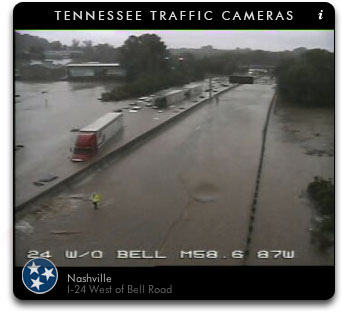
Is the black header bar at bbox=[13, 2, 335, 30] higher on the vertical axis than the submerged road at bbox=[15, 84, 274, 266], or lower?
higher

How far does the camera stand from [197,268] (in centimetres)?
135

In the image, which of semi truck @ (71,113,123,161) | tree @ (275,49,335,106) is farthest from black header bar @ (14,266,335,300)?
semi truck @ (71,113,123,161)

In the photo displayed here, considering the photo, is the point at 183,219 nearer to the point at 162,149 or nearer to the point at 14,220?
the point at 14,220

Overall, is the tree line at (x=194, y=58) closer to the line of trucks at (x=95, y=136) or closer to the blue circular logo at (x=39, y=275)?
the blue circular logo at (x=39, y=275)

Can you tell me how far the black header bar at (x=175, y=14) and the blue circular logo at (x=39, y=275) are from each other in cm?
70

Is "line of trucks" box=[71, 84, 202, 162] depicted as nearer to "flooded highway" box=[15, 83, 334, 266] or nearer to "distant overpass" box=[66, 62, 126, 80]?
"flooded highway" box=[15, 83, 334, 266]

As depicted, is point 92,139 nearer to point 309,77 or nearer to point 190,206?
point 190,206

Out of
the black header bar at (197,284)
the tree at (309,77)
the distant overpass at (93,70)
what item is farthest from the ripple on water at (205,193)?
the black header bar at (197,284)

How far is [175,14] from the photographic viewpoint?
1.31 m

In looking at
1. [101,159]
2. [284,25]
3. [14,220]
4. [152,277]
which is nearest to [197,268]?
[152,277]

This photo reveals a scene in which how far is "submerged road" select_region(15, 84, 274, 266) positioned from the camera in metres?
1.58

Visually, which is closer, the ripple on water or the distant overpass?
the distant overpass

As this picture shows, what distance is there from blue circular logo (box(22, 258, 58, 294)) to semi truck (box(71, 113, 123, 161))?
325 cm

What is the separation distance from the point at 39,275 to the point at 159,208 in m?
1.46
